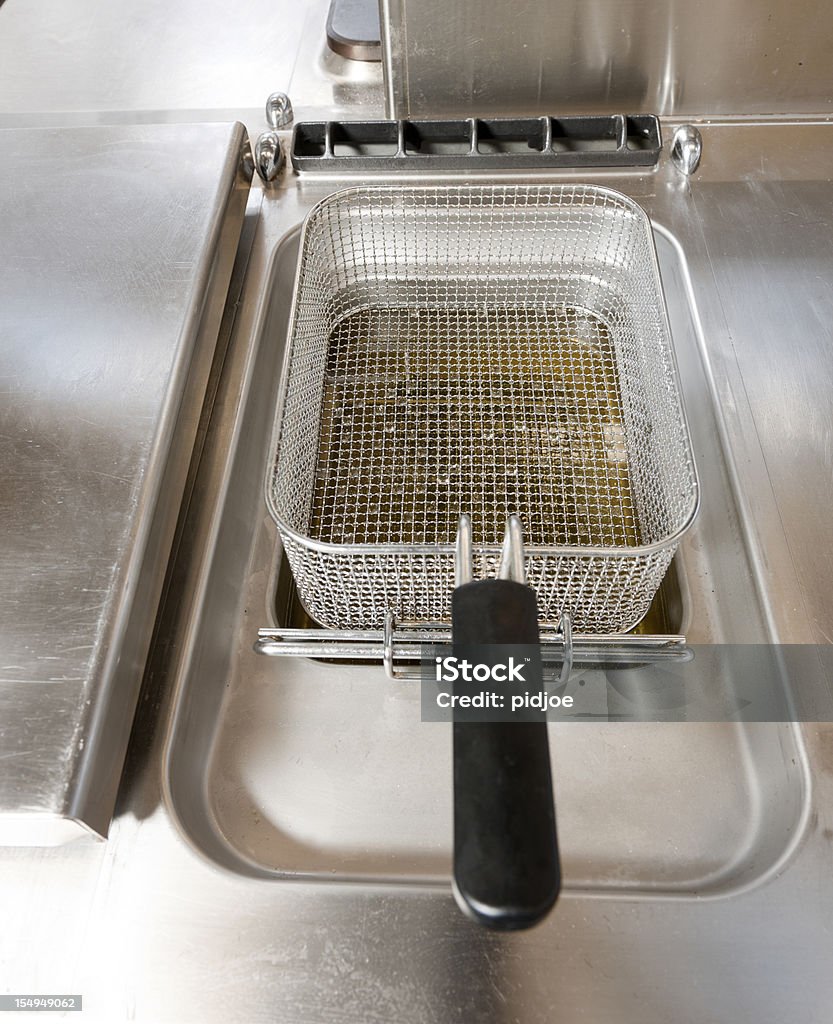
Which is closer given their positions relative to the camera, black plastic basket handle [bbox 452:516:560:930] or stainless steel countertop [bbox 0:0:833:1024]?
black plastic basket handle [bbox 452:516:560:930]

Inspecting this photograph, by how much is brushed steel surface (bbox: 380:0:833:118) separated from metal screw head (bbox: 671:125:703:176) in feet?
0.27

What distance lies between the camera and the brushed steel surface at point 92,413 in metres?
0.48

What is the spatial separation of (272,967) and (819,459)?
64 cm

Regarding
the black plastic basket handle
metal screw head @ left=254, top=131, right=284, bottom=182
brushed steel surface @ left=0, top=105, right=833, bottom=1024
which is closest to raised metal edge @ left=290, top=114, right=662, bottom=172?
metal screw head @ left=254, top=131, right=284, bottom=182

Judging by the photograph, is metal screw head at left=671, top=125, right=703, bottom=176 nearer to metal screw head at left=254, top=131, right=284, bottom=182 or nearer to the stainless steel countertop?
metal screw head at left=254, top=131, right=284, bottom=182

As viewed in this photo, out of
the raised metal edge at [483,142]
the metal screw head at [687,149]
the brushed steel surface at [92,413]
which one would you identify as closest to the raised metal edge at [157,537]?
the brushed steel surface at [92,413]

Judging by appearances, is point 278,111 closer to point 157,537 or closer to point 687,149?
point 687,149

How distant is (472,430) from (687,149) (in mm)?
486

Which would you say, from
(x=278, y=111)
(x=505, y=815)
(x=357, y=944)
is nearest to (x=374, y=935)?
(x=357, y=944)

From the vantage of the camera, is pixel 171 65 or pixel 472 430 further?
pixel 171 65

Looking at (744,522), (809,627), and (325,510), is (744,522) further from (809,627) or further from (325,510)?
(325,510)

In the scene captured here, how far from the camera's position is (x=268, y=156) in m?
0.86

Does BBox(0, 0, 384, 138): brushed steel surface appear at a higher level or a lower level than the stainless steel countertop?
higher

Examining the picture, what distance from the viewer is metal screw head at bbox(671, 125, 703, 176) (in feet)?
2.79
